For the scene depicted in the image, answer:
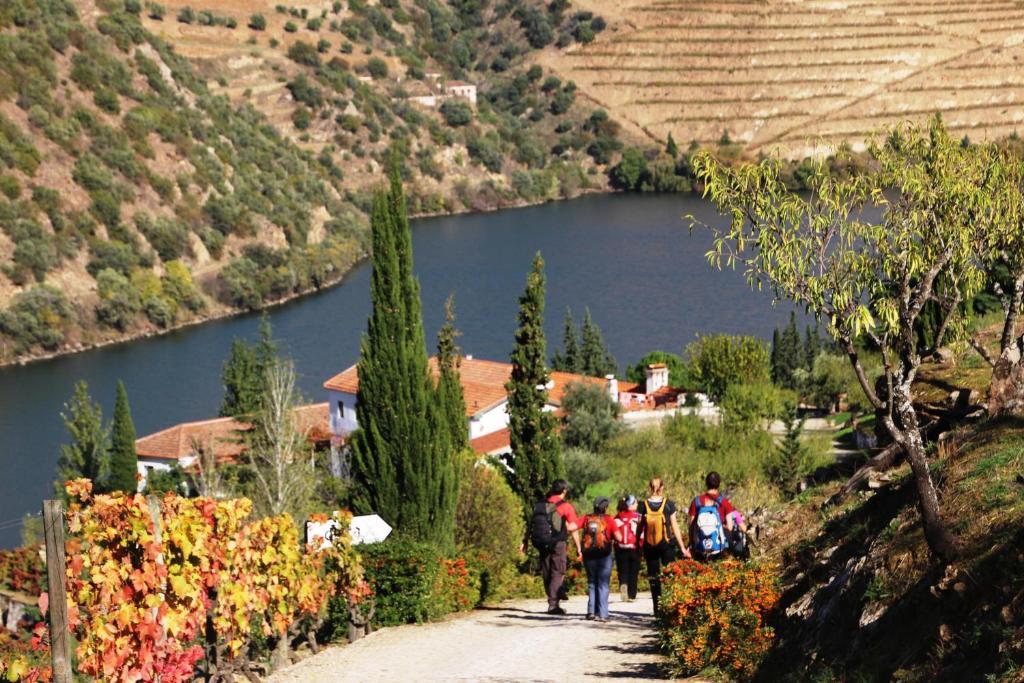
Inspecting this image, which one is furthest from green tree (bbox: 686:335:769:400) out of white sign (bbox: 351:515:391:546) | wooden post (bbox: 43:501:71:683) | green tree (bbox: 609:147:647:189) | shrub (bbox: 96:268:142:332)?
green tree (bbox: 609:147:647:189)

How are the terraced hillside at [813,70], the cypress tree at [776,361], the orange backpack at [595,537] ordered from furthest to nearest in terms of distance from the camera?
1. the terraced hillside at [813,70]
2. the cypress tree at [776,361]
3. the orange backpack at [595,537]

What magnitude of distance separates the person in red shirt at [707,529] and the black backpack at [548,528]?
5.40 feet

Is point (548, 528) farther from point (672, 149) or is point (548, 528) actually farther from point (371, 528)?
point (672, 149)

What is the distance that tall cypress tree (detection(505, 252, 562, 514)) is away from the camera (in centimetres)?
3703

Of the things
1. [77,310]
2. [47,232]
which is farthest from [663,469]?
[47,232]

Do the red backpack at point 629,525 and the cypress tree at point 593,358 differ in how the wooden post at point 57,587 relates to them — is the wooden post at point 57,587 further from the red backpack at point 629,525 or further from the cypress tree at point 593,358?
the cypress tree at point 593,358

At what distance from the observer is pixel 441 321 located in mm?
100062

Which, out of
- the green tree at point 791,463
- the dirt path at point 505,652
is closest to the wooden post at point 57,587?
the dirt path at point 505,652

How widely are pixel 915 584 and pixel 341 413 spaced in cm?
5577

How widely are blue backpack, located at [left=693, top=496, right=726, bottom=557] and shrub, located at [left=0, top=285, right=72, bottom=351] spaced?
8013 centimetres

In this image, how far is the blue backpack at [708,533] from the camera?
703 inches

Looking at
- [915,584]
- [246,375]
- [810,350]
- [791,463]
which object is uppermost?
[915,584]

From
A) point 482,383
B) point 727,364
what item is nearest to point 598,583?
point 482,383

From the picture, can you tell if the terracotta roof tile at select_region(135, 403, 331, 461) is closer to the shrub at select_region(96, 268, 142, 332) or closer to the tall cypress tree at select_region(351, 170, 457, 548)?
the tall cypress tree at select_region(351, 170, 457, 548)
